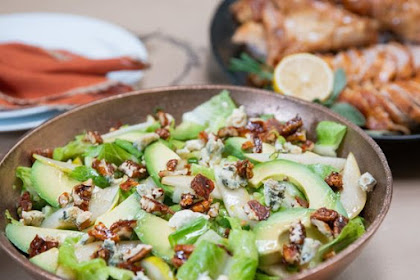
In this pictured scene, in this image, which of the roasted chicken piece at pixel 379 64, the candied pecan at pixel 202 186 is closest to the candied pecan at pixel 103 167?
the candied pecan at pixel 202 186

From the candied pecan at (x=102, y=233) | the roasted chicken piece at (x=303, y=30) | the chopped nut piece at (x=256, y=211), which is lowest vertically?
the candied pecan at (x=102, y=233)

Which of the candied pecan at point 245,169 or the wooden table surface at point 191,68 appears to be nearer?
the candied pecan at point 245,169

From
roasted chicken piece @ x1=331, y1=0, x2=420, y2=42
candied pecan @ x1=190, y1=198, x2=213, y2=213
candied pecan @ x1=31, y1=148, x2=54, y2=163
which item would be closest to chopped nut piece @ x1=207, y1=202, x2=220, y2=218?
candied pecan @ x1=190, y1=198, x2=213, y2=213

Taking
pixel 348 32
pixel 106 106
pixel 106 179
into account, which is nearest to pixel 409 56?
pixel 348 32

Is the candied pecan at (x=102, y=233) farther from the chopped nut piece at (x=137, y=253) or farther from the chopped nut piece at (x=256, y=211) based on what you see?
the chopped nut piece at (x=256, y=211)

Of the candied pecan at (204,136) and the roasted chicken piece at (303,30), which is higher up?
the roasted chicken piece at (303,30)

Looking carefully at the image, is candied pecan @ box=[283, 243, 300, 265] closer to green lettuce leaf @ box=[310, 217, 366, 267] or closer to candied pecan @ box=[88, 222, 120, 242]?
green lettuce leaf @ box=[310, 217, 366, 267]

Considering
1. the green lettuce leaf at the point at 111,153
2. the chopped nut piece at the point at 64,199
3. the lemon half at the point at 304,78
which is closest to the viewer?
the chopped nut piece at the point at 64,199
